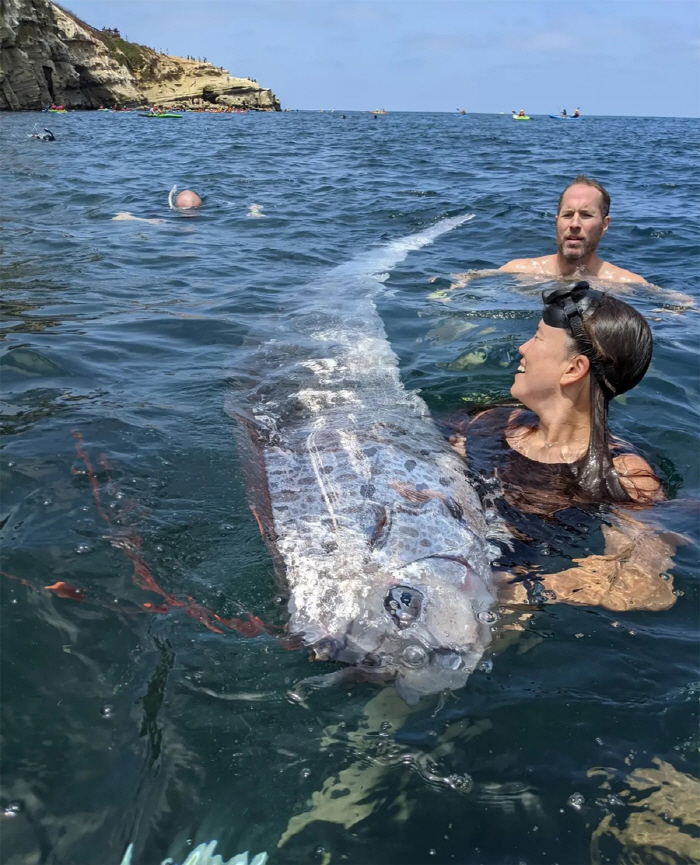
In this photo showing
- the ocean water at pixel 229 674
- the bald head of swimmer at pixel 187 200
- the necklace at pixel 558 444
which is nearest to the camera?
the ocean water at pixel 229 674

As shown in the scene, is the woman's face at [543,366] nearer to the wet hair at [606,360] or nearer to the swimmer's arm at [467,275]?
the wet hair at [606,360]

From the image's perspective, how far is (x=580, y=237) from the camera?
7.50 m

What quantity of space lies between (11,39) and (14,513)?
58850 millimetres

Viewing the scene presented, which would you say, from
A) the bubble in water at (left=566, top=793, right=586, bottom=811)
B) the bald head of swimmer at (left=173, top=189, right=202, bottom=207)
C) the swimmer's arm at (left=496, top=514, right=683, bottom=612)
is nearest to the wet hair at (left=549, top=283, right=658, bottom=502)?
the swimmer's arm at (left=496, top=514, right=683, bottom=612)

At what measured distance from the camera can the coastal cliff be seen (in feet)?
167

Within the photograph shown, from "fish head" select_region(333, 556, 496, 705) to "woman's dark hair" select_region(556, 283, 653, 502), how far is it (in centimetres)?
127

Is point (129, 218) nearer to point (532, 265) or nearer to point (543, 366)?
point (532, 265)

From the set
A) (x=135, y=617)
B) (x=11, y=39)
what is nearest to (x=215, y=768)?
(x=135, y=617)

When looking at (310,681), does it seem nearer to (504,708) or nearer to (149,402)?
(504,708)

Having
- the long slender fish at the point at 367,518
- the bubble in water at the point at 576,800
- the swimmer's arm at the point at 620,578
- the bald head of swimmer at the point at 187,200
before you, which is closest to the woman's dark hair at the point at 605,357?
the swimmer's arm at the point at 620,578

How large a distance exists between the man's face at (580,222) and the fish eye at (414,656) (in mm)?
A: 6163

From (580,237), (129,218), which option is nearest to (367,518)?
(580,237)

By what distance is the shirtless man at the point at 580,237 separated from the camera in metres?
7.31

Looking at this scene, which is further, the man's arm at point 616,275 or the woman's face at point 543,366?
the man's arm at point 616,275
